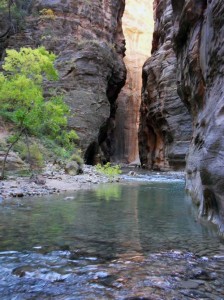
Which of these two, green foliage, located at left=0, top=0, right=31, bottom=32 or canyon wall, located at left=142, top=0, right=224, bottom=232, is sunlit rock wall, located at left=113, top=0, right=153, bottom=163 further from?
green foliage, located at left=0, top=0, right=31, bottom=32

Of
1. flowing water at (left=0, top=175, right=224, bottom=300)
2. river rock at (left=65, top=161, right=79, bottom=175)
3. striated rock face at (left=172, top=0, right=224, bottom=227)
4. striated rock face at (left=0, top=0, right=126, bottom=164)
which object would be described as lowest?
flowing water at (left=0, top=175, right=224, bottom=300)

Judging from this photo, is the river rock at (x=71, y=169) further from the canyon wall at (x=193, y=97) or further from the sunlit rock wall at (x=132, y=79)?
the sunlit rock wall at (x=132, y=79)

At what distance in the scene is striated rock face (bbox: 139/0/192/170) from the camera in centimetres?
3144

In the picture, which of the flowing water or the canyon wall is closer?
the flowing water

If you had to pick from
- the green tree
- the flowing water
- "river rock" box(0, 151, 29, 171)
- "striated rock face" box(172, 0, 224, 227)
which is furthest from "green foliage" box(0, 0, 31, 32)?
the flowing water

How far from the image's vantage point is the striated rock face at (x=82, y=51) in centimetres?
3131

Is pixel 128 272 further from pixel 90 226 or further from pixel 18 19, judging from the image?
pixel 18 19

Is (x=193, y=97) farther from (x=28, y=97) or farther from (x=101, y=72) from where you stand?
(x=101, y=72)

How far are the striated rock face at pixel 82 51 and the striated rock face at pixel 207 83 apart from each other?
17678 mm

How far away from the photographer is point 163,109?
33531 mm

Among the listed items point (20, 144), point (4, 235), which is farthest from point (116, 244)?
point (20, 144)

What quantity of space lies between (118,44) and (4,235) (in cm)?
3945

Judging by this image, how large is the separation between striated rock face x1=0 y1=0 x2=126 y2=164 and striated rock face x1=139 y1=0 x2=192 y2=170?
480 centimetres

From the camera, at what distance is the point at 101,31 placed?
37.0 metres
